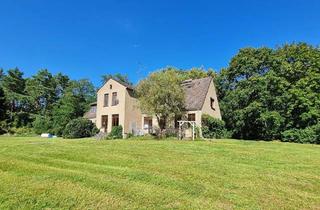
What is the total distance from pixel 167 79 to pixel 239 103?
35.7ft

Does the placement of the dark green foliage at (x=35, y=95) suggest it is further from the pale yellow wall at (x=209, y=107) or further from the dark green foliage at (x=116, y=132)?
the pale yellow wall at (x=209, y=107)

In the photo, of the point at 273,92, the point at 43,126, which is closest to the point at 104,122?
the point at 43,126

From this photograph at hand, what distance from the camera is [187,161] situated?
35.0ft

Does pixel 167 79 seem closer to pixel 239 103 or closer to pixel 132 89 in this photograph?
pixel 132 89

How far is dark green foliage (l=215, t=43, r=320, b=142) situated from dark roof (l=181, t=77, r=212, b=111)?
4190mm

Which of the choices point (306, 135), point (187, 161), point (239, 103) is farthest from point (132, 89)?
point (187, 161)

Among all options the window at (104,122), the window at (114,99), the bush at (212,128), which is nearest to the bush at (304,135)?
the bush at (212,128)

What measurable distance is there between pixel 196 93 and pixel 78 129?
43.8 ft

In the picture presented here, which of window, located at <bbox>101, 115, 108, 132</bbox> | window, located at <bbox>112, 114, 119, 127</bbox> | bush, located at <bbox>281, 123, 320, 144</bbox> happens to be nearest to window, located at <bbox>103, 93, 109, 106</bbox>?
window, located at <bbox>101, 115, 108, 132</bbox>

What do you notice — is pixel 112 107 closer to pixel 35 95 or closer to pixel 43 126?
pixel 43 126

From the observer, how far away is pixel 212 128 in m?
28.4

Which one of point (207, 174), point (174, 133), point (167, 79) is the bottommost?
point (207, 174)

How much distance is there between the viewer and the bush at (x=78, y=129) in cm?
3061

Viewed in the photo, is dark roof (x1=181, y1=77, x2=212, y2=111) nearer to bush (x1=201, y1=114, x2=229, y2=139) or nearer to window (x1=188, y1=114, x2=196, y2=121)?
window (x1=188, y1=114, x2=196, y2=121)
